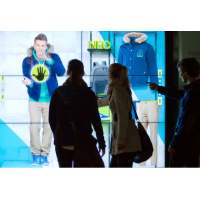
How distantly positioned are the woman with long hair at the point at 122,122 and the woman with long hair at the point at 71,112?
9.2 inches

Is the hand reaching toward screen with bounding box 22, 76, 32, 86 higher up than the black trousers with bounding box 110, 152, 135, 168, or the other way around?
the hand reaching toward screen with bounding box 22, 76, 32, 86

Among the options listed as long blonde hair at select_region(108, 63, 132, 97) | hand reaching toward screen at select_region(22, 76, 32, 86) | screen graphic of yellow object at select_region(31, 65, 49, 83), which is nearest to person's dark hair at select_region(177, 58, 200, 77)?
long blonde hair at select_region(108, 63, 132, 97)

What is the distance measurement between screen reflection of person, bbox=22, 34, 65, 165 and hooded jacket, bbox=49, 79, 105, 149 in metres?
1.85

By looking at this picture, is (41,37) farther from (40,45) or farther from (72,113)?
(72,113)

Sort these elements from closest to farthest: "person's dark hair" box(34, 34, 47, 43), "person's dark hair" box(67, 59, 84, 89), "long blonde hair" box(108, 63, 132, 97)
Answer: "person's dark hair" box(67, 59, 84, 89)
"long blonde hair" box(108, 63, 132, 97)
"person's dark hair" box(34, 34, 47, 43)

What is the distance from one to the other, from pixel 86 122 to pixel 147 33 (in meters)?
2.53

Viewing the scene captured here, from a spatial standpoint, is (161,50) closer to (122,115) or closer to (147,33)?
(147,33)

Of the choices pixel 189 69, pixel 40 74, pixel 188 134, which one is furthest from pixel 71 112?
pixel 40 74

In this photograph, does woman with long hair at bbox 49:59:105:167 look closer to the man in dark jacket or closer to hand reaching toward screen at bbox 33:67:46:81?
the man in dark jacket

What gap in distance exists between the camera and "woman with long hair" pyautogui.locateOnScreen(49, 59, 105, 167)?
161 inches

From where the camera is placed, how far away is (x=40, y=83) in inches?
235

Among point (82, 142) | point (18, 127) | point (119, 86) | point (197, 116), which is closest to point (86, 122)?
point (82, 142)

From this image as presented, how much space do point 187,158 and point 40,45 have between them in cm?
318

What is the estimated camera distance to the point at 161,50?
19.8 ft
